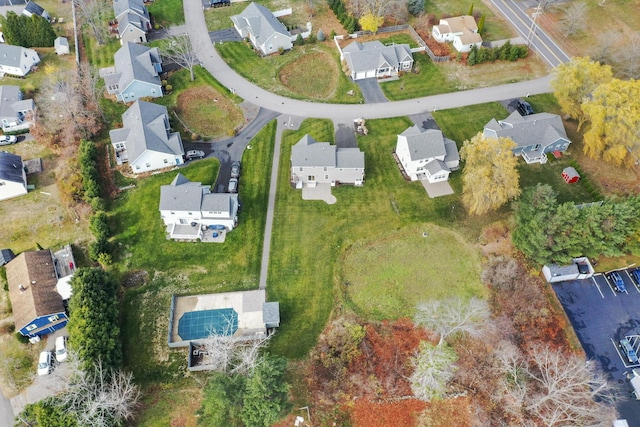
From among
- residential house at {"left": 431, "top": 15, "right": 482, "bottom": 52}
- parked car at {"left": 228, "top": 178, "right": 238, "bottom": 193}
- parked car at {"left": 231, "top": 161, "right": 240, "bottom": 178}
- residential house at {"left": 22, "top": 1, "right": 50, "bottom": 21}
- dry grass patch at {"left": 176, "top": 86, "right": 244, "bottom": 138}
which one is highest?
residential house at {"left": 22, "top": 1, "right": 50, "bottom": 21}

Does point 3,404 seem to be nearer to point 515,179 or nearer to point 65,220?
point 65,220

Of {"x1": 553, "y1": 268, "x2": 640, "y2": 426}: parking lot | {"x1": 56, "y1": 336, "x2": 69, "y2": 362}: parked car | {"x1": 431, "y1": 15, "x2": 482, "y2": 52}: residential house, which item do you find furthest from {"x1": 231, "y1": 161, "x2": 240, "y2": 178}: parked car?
{"x1": 431, "y1": 15, "x2": 482, "y2": 52}: residential house

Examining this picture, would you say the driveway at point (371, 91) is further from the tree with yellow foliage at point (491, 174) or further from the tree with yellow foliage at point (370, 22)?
the tree with yellow foliage at point (491, 174)

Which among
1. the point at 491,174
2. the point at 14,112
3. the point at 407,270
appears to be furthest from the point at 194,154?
the point at 491,174

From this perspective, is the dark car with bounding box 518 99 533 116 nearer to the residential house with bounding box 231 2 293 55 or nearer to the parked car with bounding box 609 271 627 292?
the parked car with bounding box 609 271 627 292

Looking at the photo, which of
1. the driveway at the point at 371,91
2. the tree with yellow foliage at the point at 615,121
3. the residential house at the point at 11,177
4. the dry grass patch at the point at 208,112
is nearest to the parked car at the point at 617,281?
the tree with yellow foliage at the point at 615,121

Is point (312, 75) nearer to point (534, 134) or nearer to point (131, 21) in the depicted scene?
point (131, 21)
